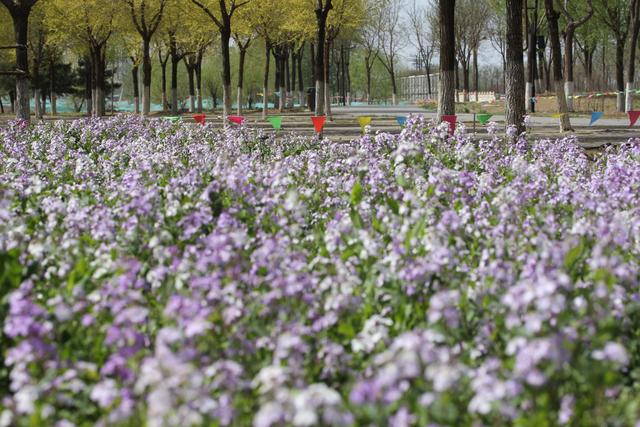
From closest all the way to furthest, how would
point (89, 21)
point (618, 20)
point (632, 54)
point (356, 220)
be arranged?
point (356, 220)
point (632, 54)
point (89, 21)
point (618, 20)

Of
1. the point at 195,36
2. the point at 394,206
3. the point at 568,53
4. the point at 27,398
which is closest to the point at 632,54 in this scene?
the point at 568,53

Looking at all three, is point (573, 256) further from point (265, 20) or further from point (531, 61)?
point (265, 20)

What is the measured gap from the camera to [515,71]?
1307cm

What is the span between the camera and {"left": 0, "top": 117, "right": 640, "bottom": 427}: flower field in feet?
8.45

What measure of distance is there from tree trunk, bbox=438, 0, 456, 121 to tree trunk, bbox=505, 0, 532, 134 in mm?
1915

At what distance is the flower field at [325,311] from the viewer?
257 centimetres

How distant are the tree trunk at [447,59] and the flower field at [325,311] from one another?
8952mm

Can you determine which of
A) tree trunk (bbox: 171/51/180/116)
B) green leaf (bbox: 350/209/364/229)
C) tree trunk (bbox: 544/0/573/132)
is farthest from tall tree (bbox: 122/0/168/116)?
green leaf (bbox: 350/209/364/229)

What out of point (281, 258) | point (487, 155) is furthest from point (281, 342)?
point (487, 155)

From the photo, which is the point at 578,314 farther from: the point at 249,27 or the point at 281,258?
the point at 249,27

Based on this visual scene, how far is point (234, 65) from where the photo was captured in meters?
76.9

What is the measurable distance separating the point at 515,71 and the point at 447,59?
225cm

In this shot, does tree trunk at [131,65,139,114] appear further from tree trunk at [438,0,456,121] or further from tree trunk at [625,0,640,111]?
tree trunk at [438,0,456,121]

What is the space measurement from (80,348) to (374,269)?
1490 mm
